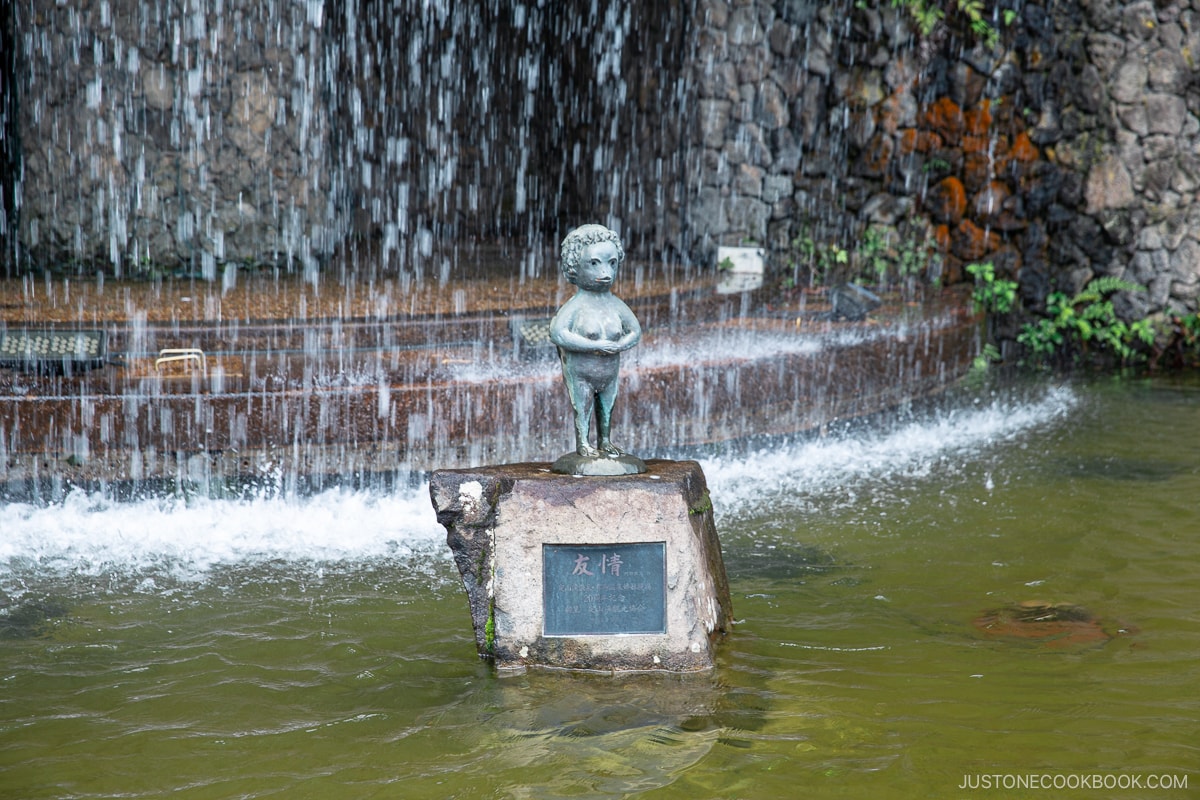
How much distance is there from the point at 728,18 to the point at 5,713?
354 inches

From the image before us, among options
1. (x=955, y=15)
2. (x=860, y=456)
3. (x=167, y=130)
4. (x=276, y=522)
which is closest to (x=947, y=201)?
(x=955, y=15)

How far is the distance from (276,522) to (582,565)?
239 cm

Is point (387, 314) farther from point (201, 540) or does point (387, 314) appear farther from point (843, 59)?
point (843, 59)

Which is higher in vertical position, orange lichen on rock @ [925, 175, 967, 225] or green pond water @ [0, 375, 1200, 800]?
orange lichen on rock @ [925, 175, 967, 225]

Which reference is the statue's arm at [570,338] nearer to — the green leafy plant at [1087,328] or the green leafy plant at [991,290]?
the green leafy plant at [991,290]

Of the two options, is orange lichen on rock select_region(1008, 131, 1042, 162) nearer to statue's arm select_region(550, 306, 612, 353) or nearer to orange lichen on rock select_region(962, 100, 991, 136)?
orange lichen on rock select_region(962, 100, 991, 136)

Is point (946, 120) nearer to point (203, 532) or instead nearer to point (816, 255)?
point (816, 255)

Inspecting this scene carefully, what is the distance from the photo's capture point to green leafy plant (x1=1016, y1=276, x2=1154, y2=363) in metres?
10.0

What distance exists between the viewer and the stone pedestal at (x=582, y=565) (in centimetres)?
382

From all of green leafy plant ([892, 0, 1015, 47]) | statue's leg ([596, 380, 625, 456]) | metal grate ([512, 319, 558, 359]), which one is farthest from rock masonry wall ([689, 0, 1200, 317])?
statue's leg ([596, 380, 625, 456])

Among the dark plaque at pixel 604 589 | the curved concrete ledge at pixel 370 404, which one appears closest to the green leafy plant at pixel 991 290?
the curved concrete ledge at pixel 370 404
